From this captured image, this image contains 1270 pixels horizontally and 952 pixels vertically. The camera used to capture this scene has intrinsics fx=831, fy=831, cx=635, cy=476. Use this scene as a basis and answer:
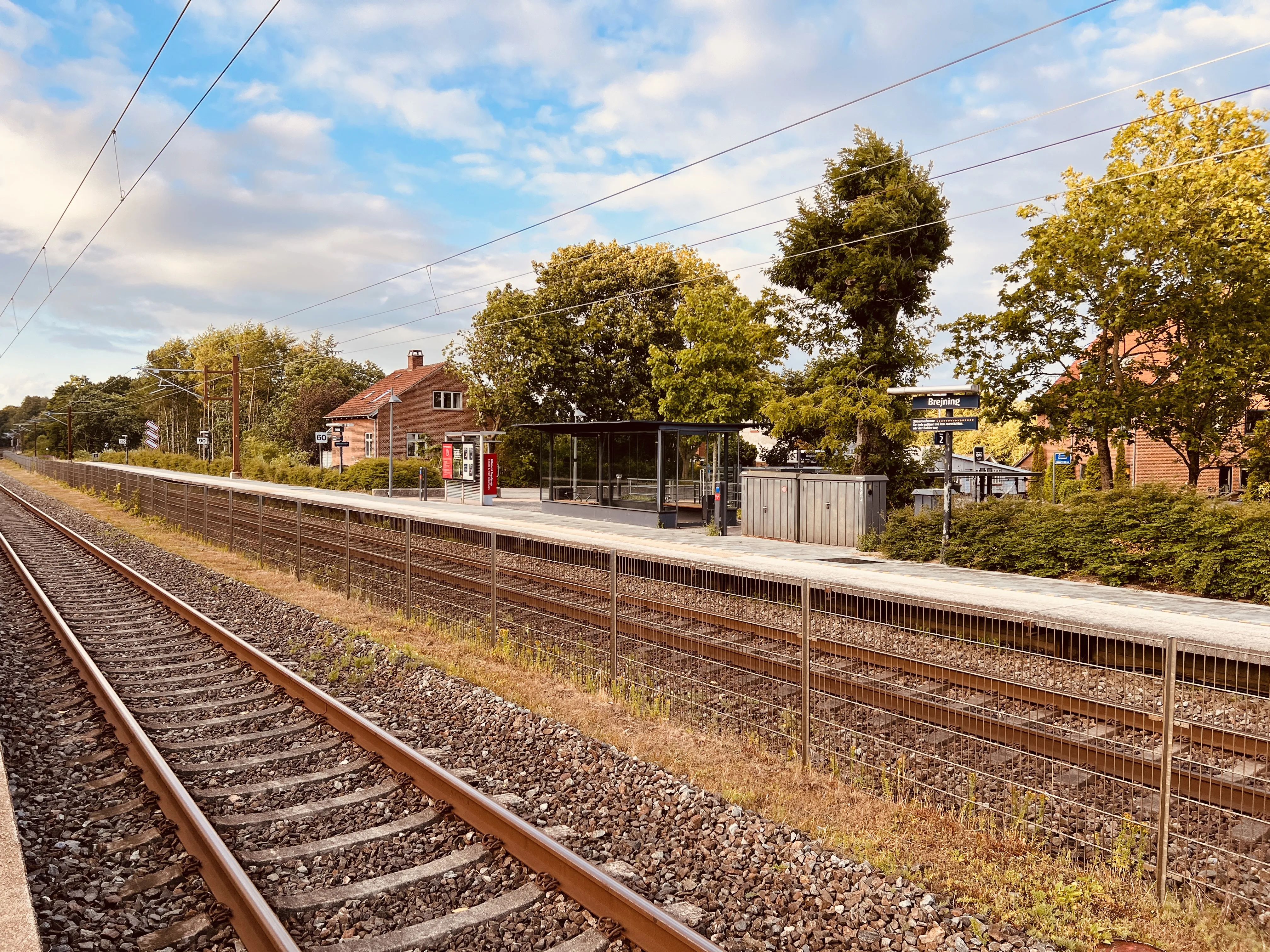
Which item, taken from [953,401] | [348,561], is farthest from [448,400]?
[348,561]

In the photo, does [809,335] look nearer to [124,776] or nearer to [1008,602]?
[1008,602]

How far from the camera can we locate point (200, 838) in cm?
436

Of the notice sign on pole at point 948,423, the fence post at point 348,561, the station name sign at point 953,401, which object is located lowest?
the fence post at point 348,561

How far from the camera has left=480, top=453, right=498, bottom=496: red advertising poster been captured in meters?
33.2

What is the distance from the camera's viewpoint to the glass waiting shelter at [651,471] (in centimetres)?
2559

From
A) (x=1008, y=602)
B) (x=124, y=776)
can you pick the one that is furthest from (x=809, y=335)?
(x=124, y=776)

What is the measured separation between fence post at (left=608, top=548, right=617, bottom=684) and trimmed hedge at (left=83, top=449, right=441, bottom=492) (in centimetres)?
3252

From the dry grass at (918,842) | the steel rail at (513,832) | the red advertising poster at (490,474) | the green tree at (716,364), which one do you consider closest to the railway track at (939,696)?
the dry grass at (918,842)

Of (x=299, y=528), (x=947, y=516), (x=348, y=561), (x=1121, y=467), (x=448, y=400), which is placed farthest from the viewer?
(x=448, y=400)

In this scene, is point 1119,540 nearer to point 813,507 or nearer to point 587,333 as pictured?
point 813,507

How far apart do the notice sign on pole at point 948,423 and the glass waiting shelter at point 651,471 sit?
24.4 feet

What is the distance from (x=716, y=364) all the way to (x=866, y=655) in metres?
32.2

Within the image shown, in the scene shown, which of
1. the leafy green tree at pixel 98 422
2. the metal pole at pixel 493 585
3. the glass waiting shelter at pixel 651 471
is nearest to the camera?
the metal pole at pixel 493 585

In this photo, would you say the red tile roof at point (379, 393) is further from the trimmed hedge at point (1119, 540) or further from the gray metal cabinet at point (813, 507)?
the trimmed hedge at point (1119, 540)
